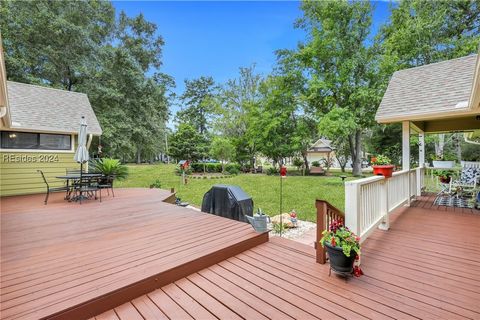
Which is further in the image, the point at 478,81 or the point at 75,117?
the point at 75,117

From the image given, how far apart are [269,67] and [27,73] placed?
1722 cm

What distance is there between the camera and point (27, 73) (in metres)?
13.4

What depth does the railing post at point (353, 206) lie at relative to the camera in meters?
2.92

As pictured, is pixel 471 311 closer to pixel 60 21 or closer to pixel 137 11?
pixel 60 21

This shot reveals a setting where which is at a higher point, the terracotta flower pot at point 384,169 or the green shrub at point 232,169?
the terracotta flower pot at point 384,169

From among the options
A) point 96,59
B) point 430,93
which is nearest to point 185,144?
point 96,59

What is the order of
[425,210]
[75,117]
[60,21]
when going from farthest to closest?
[60,21], [75,117], [425,210]

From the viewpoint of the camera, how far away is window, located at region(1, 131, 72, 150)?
277 inches

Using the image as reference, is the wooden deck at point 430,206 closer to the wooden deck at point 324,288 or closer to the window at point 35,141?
the wooden deck at point 324,288

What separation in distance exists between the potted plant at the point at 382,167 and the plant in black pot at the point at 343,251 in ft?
6.17

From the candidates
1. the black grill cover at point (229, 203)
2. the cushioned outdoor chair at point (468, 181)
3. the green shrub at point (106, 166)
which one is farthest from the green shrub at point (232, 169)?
the cushioned outdoor chair at point (468, 181)

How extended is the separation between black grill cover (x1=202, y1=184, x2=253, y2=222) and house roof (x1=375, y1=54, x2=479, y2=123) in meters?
4.44

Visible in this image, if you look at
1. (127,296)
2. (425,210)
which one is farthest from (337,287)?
(425,210)

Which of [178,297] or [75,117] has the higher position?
[75,117]
